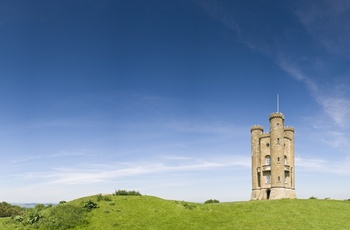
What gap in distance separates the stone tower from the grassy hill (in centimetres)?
1742

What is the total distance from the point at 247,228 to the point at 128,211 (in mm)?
15004

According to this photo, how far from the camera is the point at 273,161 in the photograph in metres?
65.2

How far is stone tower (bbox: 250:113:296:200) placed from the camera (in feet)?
211

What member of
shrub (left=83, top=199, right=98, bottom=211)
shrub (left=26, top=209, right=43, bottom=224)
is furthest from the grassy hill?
shrub (left=26, top=209, right=43, bottom=224)

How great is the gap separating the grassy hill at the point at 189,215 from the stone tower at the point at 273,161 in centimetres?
1742

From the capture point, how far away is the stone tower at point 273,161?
6431cm

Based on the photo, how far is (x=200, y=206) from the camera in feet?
146

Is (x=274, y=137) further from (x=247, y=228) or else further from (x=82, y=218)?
(x=82, y=218)

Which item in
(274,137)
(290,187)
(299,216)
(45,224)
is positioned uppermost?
(274,137)

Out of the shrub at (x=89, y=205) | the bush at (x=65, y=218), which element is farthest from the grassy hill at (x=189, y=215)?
the shrub at (x=89, y=205)

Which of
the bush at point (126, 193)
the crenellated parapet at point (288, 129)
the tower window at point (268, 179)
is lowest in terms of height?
the bush at point (126, 193)

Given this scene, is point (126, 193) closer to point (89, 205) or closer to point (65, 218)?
point (89, 205)

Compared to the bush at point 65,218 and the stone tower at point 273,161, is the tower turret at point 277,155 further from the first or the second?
the bush at point 65,218

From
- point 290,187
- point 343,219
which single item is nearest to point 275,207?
point 343,219
